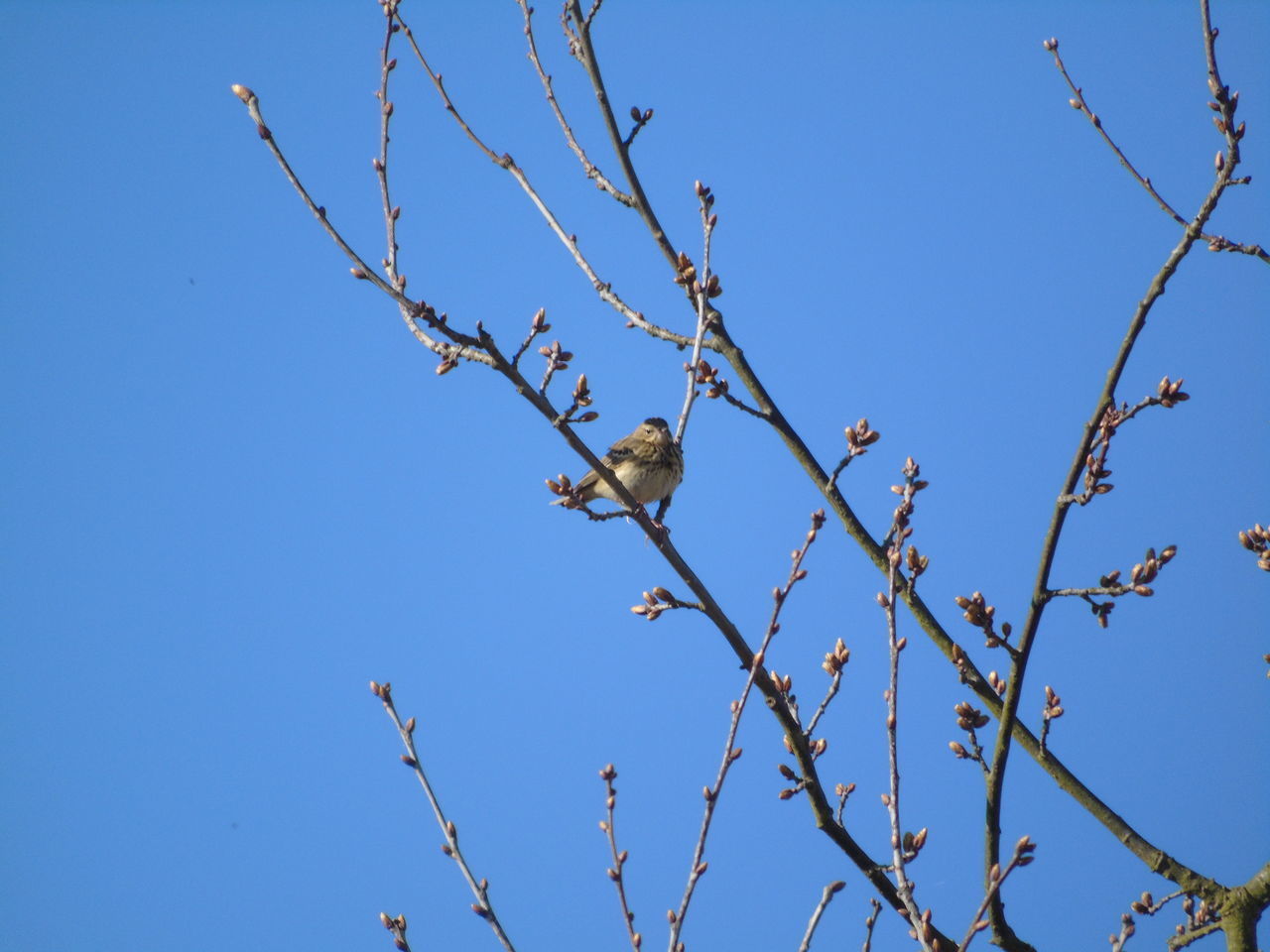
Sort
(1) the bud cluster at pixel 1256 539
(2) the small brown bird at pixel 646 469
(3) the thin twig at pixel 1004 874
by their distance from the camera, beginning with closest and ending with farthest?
(3) the thin twig at pixel 1004 874 → (1) the bud cluster at pixel 1256 539 → (2) the small brown bird at pixel 646 469

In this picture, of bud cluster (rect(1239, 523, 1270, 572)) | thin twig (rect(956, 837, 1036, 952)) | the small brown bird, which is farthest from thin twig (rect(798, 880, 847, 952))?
the small brown bird

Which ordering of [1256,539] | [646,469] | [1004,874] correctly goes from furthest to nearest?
[646,469] → [1256,539] → [1004,874]

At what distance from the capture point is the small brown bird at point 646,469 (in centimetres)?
801

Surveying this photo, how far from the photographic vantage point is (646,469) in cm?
798

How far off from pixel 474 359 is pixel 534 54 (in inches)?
85.9

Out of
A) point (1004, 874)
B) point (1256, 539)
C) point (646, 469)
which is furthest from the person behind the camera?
point (646, 469)

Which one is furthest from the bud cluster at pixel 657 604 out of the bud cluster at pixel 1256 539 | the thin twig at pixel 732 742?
the bud cluster at pixel 1256 539

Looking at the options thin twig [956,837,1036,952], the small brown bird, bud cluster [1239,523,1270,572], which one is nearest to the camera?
thin twig [956,837,1036,952]

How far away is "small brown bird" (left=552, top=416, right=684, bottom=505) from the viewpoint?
26.3 ft

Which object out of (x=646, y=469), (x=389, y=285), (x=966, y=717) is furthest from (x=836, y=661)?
(x=646, y=469)

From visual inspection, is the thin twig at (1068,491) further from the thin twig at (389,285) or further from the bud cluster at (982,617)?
the thin twig at (389,285)

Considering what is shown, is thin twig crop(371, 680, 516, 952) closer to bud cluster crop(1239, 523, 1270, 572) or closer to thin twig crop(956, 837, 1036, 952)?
thin twig crop(956, 837, 1036, 952)

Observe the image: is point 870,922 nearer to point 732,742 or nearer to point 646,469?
point 732,742

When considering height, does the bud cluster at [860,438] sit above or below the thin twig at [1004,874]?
above
